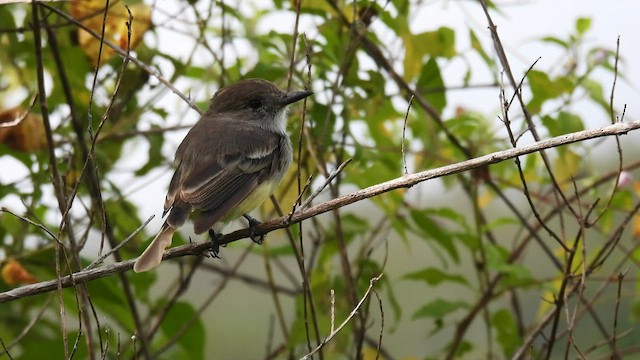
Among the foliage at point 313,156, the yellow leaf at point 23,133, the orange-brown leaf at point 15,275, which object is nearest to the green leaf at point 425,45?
the foliage at point 313,156

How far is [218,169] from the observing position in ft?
15.4

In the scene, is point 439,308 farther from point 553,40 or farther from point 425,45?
point 553,40

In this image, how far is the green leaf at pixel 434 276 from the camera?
16.3 ft

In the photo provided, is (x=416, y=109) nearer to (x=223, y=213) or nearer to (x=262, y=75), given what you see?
(x=262, y=75)

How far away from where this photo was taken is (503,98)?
346cm

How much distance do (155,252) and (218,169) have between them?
949 mm

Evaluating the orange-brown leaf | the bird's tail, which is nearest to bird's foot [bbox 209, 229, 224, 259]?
the bird's tail

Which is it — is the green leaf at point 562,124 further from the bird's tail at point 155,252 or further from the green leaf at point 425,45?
the bird's tail at point 155,252

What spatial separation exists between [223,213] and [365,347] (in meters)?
1.98

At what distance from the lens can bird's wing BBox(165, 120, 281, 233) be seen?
435 cm

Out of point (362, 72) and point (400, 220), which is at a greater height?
point (362, 72)

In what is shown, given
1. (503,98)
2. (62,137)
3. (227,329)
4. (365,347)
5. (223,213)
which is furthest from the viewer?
(227,329)

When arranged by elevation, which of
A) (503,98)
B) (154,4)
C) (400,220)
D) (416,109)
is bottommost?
(503,98)

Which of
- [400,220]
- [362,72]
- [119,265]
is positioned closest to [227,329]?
[400,220]
